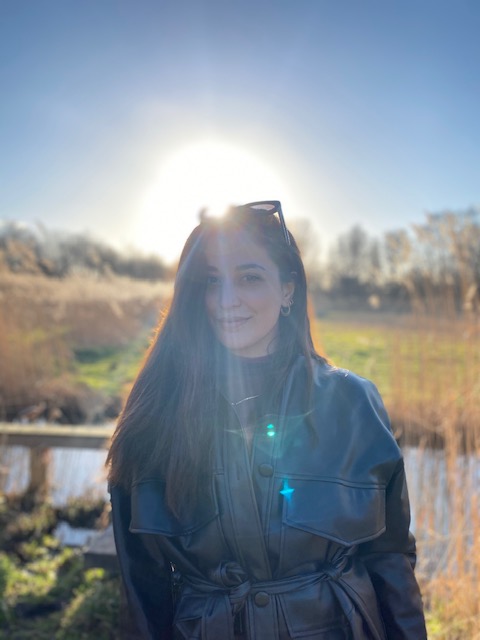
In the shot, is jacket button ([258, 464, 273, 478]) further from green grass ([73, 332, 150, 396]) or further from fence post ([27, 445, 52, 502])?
green grass ([73, 332, 150, 396])

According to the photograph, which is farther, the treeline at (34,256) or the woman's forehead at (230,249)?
the treeline at (34,256)

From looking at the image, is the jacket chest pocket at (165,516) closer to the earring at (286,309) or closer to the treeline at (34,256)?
the earring at (286,309)

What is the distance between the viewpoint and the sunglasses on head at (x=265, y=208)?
1609mm

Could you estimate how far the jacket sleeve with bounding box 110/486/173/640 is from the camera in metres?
1.45

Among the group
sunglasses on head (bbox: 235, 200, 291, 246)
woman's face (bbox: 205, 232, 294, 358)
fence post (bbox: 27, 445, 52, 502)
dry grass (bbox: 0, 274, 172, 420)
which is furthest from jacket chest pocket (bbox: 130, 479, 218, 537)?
dry grass (bbox: 0, 274, 172, 420)

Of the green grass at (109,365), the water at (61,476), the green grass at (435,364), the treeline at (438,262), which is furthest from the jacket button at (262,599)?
the green grass at (109,365)

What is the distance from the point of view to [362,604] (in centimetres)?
138

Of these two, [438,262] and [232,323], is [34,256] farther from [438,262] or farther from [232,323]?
[232,323]

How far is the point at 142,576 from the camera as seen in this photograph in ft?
4.91

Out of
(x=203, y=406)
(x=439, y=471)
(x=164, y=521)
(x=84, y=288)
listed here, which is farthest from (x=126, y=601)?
A: (x=84, y=288)

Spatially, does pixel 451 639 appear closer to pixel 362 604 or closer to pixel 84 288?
pixel 362 604

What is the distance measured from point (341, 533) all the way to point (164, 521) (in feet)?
1.42

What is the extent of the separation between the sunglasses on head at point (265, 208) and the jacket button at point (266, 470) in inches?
25.8

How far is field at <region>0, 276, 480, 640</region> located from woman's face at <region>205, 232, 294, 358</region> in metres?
0.46
